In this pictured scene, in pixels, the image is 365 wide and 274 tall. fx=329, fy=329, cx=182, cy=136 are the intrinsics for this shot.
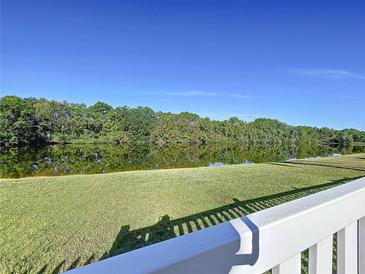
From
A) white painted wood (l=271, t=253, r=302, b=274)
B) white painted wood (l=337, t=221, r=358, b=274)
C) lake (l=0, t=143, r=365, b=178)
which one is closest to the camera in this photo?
white painted wood (l=271, t=253, r=302, b=274)

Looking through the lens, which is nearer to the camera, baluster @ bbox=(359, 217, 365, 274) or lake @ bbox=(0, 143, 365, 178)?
baluster @ bbox=(359, 217, 365, 274)

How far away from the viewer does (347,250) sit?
1.06 metres

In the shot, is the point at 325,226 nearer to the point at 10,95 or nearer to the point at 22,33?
the point at 22,33

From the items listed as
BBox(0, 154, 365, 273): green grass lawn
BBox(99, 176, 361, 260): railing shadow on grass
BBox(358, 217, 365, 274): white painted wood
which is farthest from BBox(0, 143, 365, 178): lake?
BBox(358, 217, 365, 274): white painted wood

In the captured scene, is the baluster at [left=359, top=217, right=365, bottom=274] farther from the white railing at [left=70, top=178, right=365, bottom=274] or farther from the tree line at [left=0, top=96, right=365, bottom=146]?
the tree line at [left=0, top=96, right=365, bottom=146]

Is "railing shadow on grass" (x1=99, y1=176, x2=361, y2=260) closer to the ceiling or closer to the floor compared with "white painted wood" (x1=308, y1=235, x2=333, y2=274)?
closer to the floor

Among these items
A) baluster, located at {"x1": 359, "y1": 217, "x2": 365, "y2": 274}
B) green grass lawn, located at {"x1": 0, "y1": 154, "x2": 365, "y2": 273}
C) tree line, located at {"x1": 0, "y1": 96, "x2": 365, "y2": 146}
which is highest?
tree line, located at {"x1": 0, "y1": 96, "x2": 365, "y2": 146}

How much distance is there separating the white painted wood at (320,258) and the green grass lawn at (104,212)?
398 centimetres

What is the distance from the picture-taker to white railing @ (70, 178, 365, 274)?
1.72 ft

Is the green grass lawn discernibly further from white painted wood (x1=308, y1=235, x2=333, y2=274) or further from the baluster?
white painted wood (x1=308, y1=235, x2=333, y2=274)

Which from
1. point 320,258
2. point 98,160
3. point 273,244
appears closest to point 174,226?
point 320,258

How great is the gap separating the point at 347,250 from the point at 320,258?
209 mm

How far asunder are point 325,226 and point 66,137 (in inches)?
2053

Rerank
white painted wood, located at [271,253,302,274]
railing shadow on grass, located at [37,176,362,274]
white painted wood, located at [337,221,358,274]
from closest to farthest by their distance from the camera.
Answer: white painted wood, located at [271,253,302,274], white painted wood, located at [337,221,358,274], railing shadow on grass, located at [37,176,362,274]
